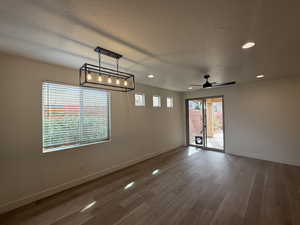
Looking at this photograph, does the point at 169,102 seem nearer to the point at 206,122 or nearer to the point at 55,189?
the point at 206,122

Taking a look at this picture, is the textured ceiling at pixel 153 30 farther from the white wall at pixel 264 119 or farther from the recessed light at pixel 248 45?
the white wall at pixel 264 119

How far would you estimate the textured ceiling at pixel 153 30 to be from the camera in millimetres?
1334

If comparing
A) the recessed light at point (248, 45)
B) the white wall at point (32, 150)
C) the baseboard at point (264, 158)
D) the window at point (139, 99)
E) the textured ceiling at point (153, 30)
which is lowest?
the baseboard at point (264, 158)

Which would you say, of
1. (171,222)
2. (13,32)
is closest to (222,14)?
(13,32)

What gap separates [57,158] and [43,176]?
37 cm

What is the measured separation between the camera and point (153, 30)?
5.65 ft

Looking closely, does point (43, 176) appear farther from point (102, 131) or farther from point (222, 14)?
point (222, 14)

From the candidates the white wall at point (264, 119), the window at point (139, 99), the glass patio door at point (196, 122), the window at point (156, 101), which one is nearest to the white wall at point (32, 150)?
the window at point (139, 99)

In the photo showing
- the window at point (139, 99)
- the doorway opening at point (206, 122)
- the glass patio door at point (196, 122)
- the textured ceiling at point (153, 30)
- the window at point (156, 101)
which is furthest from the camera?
the glass patio door at point (196, 122)

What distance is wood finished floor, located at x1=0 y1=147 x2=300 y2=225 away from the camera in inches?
78.1

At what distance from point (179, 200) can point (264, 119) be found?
4024 mm

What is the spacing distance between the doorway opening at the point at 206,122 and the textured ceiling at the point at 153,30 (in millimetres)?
3104

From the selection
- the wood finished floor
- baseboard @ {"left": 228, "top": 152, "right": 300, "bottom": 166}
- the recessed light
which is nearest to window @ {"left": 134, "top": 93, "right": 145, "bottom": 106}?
the wood finished floor

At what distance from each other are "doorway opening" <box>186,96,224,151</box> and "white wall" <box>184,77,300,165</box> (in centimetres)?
41
